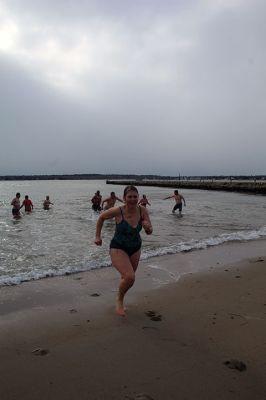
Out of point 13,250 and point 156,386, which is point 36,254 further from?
point 156,386

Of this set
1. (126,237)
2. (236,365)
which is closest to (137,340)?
(236,365)

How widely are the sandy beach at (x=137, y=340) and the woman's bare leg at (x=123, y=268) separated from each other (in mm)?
201

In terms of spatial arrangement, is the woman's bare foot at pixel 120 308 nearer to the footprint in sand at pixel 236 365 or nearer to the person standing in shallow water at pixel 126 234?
the person standing in shallow water at pixel 126 234

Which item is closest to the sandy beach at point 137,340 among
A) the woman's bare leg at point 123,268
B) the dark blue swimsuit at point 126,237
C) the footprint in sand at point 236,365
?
the footprint in sand at point 236,365

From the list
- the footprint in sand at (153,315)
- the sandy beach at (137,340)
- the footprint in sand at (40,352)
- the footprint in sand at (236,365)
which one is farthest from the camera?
the footprint in sand at (153,315)

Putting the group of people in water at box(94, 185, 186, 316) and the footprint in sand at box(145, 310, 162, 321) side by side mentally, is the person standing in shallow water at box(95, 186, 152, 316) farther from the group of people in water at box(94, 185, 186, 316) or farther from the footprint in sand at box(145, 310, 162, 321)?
the footprint in sand at box(145, 310, 162, 321)

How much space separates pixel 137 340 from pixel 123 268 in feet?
3.47

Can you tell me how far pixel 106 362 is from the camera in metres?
3.84

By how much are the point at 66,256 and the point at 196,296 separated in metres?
4.85

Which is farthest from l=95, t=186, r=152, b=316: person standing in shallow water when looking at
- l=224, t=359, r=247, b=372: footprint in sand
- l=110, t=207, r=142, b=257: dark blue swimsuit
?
l=224, t=359, r=247, b=372: footprint in sand

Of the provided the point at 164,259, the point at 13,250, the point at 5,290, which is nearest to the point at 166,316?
the point at 5,290

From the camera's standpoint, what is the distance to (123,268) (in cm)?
523

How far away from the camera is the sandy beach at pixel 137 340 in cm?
340

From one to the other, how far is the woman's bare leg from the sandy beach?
0.66 ft
